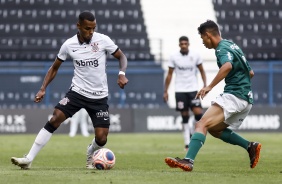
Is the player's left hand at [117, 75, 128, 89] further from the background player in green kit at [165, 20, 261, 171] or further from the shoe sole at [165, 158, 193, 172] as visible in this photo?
the shoe sole at [165, 158, 193, 172]

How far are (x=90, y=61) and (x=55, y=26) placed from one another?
20873mm

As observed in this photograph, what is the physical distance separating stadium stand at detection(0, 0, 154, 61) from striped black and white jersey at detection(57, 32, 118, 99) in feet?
62.3

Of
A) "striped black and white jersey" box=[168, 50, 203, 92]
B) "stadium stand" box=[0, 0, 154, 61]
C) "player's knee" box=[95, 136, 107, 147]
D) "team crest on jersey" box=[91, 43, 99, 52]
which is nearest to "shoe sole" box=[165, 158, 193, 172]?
"player's knee" box=[95, 136, 107, 147]

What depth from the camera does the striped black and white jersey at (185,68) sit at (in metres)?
17.6

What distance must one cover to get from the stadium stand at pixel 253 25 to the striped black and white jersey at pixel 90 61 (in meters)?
19.7

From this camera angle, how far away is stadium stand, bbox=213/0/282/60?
3048 cm

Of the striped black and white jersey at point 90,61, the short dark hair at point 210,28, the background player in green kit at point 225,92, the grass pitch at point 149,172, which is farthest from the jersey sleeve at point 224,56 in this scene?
the striped black and white jersey at point 90,61

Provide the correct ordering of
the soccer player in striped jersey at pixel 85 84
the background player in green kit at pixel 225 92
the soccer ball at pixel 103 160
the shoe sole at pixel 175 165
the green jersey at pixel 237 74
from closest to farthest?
the shoe sole at pixel 175 165, the background player in green kit at pixel 225 92, the green jersey at pixel 237 74, the soccer ball at pixel 103 160, the soccer player in striped jersey at pixel 85 84

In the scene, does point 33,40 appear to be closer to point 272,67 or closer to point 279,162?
point 272,67

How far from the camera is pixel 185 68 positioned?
1762 cm

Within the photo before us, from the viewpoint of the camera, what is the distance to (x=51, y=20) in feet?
103

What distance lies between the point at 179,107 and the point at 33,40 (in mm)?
13665

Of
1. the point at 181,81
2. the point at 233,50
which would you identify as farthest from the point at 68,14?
the point at 233,50

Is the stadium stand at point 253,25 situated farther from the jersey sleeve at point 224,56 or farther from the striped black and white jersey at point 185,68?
the jersey sleeve at point 224,56
